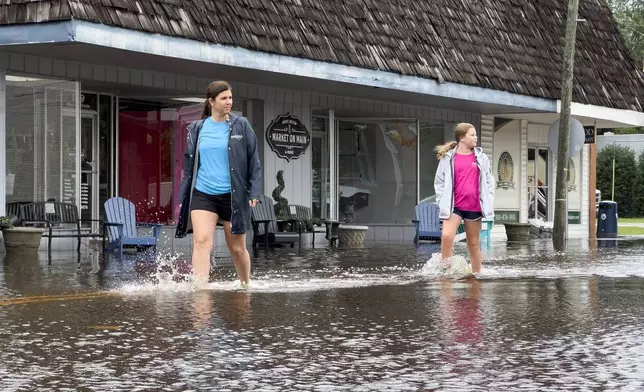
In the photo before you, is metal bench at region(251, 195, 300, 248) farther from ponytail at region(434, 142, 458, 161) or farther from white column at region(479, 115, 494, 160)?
white column at region(479, 115, 494, 160)

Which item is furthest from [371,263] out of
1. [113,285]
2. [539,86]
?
[539,86]

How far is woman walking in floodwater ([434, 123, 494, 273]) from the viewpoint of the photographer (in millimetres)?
13797

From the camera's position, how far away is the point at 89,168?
20562 mm

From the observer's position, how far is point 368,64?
2100cm

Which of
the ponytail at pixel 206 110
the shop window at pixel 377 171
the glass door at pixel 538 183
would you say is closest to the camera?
the ponytail at pixel 206 110

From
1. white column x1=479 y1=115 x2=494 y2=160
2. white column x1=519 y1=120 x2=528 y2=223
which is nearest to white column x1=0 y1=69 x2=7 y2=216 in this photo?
white column x1=479 y1=115 x2=494 y2=160

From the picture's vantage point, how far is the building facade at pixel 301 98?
17562 mm

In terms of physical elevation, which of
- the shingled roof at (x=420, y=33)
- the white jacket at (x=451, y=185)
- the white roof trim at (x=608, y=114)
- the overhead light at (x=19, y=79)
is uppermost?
the shingled roof at (x=420, y=33)

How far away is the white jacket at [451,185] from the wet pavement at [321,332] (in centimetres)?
80

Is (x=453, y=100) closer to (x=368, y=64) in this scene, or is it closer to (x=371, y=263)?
(x=368, y=64)

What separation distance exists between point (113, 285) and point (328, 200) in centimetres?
1378

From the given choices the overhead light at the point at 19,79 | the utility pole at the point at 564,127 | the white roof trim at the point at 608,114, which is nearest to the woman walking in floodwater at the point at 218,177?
the overhead light at the point at 19,79

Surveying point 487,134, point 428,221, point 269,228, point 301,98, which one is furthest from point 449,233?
point 487,134

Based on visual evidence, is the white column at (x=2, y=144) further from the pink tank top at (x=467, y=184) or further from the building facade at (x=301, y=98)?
the pink tank top at (x=467, y=184)
